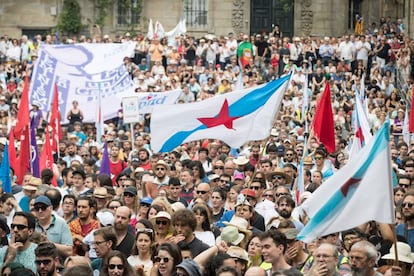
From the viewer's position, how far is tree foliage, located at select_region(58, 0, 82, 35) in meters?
50.9

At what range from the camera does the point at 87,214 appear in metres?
16.0

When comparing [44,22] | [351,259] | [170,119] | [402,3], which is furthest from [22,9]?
[351,259]

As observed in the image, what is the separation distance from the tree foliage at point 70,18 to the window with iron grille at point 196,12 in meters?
4.00

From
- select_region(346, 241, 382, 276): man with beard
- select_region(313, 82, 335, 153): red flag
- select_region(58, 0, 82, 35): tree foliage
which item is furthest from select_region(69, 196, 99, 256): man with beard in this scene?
select_region(58, 0, 82, 35): tree foliage

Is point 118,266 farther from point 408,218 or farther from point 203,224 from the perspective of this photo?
point 408,218

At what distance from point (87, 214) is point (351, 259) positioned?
14.0 ft

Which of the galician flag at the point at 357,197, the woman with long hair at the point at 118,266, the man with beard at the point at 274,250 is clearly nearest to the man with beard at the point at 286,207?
the man with beard at the point at 274,250

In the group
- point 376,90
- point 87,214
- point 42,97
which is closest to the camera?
point 87,214

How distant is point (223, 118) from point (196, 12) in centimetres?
3480

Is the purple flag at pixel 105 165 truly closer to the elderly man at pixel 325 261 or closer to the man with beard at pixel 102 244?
the man with beard at pixel 102 244

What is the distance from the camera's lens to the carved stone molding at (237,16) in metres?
52.6

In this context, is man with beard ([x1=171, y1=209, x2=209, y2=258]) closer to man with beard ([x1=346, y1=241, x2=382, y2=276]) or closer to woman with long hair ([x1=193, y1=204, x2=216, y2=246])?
woman with long hair ([x1=193, y1=204, x2=216, y2=246])

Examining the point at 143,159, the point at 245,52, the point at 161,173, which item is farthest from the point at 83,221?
the point at 245,52

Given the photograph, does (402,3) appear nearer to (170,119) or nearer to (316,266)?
(170,119)
